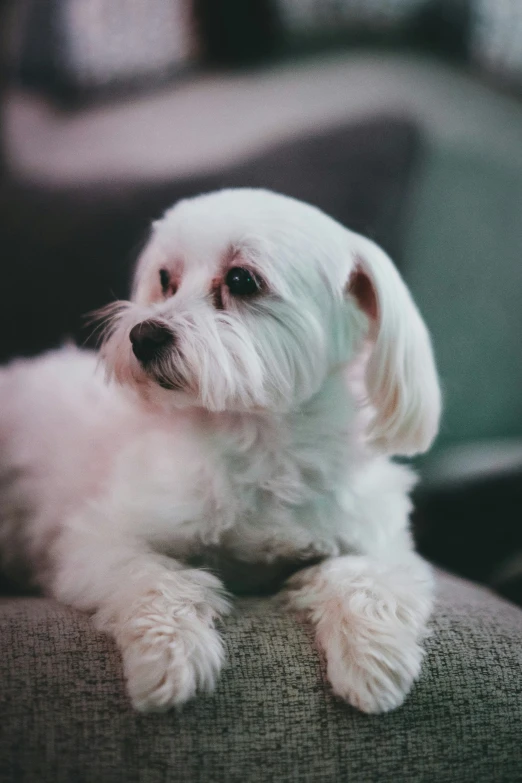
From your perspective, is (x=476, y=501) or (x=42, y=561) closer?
(x=42, y=561)

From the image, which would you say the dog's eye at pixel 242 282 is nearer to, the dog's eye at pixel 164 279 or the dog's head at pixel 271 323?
the dog's head at pixel 271 323

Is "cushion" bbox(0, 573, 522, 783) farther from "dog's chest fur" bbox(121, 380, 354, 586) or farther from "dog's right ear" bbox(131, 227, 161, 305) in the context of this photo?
"dog's right ear" bbox(131, 227, 161, 305)

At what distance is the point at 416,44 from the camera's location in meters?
1.63

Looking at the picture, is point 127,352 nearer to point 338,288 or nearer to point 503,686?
point 338,288

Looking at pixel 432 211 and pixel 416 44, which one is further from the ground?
pixel 416 44

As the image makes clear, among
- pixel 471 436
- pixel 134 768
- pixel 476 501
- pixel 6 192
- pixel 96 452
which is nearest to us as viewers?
pixel 134 768

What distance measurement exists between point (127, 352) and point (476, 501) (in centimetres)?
89

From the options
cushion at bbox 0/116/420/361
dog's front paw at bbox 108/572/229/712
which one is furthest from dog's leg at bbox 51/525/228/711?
cushion at bbox 0/116/420/361

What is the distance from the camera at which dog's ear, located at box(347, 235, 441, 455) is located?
0.96 meters

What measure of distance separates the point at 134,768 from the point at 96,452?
0.54 metres

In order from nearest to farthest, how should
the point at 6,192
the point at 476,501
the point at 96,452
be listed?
the point at 96,452, the point at 476,501, the point at 6,192

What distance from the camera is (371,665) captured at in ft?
2.62

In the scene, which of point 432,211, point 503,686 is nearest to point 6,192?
point 432,211

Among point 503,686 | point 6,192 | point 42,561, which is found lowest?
point 42,561
